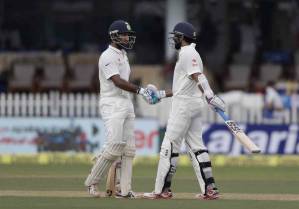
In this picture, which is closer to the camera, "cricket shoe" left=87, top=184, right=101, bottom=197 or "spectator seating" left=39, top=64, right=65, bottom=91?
"cricket shoe" left=87, top=184, right=101, bottom=197

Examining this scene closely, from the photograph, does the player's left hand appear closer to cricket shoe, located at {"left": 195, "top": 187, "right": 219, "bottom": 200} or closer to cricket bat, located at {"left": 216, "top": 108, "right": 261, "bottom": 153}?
cricket bat, located at {"left": 216, "top": 108, "right": 261, "bottom": 153}

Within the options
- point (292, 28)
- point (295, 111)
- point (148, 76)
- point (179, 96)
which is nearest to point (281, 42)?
point (292, 28)

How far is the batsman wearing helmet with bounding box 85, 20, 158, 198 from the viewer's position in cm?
1415

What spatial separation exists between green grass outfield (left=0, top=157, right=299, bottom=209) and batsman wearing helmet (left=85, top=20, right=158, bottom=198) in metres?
0.32

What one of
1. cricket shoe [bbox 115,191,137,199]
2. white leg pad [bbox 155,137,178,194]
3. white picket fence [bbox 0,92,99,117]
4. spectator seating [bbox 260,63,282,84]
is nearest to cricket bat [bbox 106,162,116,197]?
cricket shoe [bbox 115,191,137,199]

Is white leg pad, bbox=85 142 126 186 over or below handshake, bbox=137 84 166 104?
below

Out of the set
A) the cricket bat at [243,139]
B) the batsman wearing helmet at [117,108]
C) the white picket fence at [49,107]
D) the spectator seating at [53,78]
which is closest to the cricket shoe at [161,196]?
the batsman wearing helmet at [117,108]

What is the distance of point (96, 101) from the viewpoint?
24828 millimetres

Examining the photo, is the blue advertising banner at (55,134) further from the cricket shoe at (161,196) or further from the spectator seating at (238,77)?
the cricket shoe at (161,196)

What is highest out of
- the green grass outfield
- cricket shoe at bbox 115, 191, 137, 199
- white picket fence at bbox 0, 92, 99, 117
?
white picket fence at bbox 0, 92, 99, 117

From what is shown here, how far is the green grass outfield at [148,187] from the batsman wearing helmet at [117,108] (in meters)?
0.32

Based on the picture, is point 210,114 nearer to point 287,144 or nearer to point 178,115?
point 287,144

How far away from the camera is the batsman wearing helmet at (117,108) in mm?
14148

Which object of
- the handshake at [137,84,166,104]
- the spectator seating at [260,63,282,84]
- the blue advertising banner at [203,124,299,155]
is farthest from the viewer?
the spectator seating at [260,63,282,84]
